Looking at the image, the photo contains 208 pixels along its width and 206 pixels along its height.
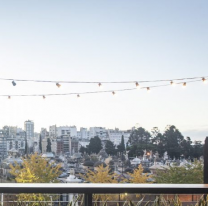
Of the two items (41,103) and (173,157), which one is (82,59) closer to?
(41,103)

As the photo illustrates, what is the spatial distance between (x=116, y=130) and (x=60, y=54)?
218 centimetres

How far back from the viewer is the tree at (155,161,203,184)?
26.5 feet

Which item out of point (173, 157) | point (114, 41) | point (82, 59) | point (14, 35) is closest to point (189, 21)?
point (114, 41)

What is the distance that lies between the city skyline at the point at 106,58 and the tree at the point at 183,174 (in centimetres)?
109

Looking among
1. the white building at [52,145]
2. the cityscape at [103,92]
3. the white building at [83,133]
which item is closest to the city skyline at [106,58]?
the cityscape at [103,92]

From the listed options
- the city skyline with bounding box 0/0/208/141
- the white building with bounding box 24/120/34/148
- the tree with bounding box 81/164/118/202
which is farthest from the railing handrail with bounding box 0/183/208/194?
the tree with bounding box 81/164/118/202

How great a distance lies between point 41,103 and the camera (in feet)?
25.0

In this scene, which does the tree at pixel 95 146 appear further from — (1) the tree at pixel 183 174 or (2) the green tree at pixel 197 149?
(2) the green tree at pixel 197 149

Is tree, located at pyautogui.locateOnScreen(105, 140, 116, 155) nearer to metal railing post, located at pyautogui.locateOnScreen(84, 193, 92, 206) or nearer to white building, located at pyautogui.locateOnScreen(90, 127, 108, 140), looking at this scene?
white building, located at pyautogui.locateOnScreen(90, 127, 108, 140)

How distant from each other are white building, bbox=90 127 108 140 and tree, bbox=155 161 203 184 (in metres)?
1.87

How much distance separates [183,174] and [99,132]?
2.59 m

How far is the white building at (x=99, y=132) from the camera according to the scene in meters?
7.35

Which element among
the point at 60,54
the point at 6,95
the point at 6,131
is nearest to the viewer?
the point at 6,95

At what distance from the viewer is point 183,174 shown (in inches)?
325
